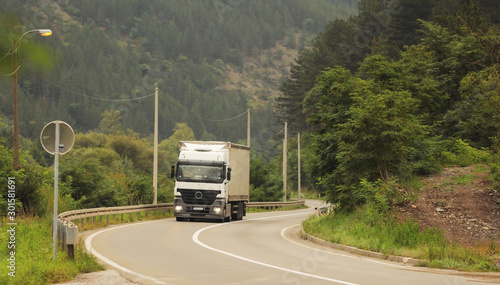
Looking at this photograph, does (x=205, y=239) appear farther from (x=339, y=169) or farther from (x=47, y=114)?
(x=47, y=114)

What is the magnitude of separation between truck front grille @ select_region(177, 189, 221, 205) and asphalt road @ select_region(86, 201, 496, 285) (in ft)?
28.0

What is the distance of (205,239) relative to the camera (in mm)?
22703

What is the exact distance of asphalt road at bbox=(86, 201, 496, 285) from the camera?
12.8m

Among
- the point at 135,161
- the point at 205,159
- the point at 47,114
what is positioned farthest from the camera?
the point at 47,114

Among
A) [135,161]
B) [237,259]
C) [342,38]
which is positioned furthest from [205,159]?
[135,161]

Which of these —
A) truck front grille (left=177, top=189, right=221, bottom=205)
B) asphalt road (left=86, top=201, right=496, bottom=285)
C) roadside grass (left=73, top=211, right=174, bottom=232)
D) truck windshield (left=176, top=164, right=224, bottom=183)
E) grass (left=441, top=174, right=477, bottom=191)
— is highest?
truck windshield (left=176, top=164, right=224, bottom=183)

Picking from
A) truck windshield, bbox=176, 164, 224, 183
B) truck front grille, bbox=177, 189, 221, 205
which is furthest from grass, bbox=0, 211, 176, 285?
truck windshield, bbox=176, 164, 224, 183

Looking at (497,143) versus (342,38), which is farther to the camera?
(342,38)

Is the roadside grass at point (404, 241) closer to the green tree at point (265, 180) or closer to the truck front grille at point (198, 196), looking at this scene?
the truck front grille at point (198, 196)

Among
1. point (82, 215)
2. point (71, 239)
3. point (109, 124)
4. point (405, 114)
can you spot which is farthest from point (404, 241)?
point (109, 124)

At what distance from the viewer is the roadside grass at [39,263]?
1162cm

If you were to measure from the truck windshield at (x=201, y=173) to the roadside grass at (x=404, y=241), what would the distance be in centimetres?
795

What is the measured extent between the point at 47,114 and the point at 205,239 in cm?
16880

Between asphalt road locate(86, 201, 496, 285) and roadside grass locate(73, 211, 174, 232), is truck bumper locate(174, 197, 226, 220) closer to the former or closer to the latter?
roadside grass locate(73, 211, 174, 232)
